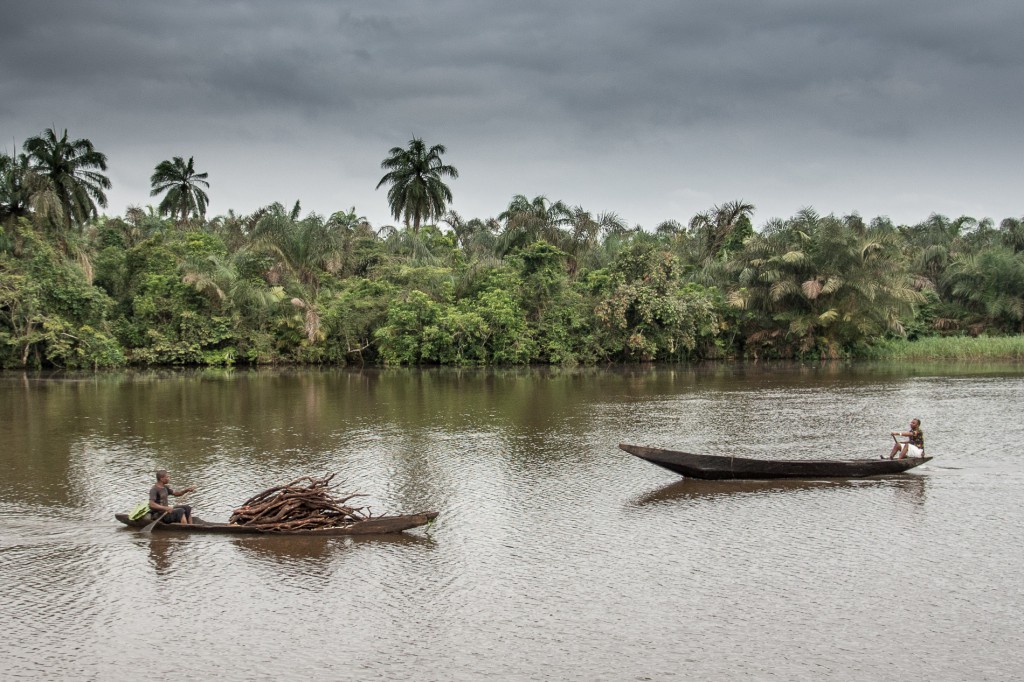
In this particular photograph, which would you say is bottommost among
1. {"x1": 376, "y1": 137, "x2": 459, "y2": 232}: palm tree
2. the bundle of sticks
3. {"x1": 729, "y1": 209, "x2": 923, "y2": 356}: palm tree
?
the bundle of sticks

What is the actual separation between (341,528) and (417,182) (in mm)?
46920

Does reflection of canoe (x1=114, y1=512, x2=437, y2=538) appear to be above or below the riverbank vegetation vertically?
below

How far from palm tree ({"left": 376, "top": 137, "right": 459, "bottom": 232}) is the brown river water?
36547mm

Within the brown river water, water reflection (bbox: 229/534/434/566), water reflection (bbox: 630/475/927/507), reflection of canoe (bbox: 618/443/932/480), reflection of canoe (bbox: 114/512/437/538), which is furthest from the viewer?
reflection of canoe (bbox: 618/443/932/480)

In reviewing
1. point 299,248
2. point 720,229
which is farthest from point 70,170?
point 720,229

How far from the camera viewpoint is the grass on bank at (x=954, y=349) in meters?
48.9

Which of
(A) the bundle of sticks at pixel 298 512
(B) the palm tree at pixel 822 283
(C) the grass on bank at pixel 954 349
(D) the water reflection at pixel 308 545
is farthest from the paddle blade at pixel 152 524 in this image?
(C) the grass on bank at pixel 954 349

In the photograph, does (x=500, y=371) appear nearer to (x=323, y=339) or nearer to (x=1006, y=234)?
(x=323, y=339)

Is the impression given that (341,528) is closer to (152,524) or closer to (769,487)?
(152,524)

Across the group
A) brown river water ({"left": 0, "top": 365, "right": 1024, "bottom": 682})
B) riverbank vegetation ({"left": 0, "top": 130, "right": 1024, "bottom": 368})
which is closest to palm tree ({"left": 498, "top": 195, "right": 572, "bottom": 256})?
riverbank vegetation ({"left": 0, "top": 130, "right": 1024, "bottom": 368})

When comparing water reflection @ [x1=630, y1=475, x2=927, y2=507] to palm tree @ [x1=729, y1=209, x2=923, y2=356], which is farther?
palm tree @ [x1=729, y1=209, x2=923, y2=356]

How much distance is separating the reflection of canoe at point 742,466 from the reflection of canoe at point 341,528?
4845mm

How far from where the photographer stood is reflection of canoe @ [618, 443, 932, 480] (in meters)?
15.7

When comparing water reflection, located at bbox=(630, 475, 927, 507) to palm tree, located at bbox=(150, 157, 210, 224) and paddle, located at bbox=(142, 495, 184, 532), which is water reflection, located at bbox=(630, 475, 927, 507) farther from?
palm tree, located at bbox=(150, 157, 210, 224)
